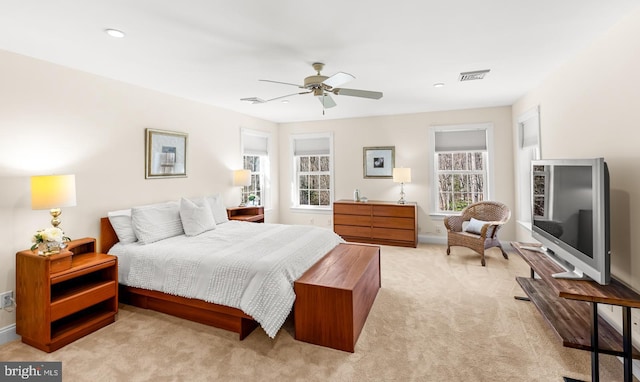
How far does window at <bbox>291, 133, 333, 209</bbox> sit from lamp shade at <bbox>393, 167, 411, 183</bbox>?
1.47 meters

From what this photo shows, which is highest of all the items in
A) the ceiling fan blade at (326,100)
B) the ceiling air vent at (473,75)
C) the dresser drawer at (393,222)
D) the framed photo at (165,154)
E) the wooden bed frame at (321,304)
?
the ceiling air vent at (473,75)

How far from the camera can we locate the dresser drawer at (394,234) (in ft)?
17.3

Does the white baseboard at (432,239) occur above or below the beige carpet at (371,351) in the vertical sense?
above

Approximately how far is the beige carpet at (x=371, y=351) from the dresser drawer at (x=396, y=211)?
7.26 feet

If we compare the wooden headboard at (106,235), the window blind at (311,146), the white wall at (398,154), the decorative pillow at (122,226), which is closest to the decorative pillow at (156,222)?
the decorative pillow at (122,226)

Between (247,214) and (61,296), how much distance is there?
2.98m

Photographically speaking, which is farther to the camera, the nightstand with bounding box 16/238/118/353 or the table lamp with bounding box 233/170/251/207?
the table lamp with bounding box 233/170/251/207

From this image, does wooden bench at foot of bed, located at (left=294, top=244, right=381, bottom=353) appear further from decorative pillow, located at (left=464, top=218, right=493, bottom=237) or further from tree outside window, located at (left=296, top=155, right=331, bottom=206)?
tree outside window, located at (left=296, top=155, right=331, bottom=206)

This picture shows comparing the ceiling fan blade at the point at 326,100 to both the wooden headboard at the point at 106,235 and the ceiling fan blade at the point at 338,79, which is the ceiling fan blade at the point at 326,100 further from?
the wooden headboard at the point at 106,235

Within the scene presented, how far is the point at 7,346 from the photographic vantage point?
2467 mm

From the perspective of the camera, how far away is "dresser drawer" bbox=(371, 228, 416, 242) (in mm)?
5258

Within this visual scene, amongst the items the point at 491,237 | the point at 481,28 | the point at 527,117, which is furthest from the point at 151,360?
the point at 527,117

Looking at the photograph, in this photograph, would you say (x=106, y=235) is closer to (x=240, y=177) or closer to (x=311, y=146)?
(x=240, y=177)

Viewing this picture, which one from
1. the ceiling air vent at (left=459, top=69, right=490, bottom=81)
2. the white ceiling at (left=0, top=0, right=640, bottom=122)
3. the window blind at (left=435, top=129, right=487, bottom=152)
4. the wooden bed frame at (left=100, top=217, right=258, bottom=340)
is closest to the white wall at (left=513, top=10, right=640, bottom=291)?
the white ceiling at (left=0, top=0, right=640, bottom=122)
